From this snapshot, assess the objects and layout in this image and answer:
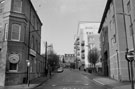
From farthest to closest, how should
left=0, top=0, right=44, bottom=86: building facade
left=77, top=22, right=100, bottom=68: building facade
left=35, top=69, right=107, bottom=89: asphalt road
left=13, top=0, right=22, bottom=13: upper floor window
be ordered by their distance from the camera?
1. left=77, top=22, right=100, bottom=68: building facade
2. left=13, top=0, right=22, bottom=13: upper floor window
3. left=0, top=0, right=44, bottom=86: building facade
4. left=35, top=69, right=107, bottom=89: asphalt road

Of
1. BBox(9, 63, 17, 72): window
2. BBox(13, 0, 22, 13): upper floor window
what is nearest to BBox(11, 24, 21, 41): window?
BBox(13, 0, 22, 13): upper floor window

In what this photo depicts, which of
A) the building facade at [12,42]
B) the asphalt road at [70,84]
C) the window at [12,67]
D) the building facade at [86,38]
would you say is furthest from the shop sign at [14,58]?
the building facade at [86,38]

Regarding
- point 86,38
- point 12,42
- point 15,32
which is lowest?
point 12,42

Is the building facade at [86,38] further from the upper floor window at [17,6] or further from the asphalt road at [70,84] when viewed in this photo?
the upper floor window at [17,6]

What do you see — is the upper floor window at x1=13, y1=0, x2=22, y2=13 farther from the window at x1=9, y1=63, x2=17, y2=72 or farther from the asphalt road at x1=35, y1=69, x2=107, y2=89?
the asphalt road at x1=35, y1=69, x2=107, y2=89

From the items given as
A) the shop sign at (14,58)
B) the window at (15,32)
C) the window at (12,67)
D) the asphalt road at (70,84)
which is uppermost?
the window at (15,32)

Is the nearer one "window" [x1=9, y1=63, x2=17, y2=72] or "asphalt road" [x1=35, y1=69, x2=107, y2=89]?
"asphalt road" [x1=35, y1=69, x2=107, y2=89]

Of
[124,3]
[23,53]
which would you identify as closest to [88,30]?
[124,3]

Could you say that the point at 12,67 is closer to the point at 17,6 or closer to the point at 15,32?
→ the point at 15,32

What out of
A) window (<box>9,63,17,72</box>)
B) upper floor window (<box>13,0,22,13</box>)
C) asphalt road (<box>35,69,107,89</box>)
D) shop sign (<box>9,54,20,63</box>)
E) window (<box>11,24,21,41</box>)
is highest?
upper floor window (<box>13,0,22,13</box>)

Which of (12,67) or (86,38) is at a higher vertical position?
(86,38)

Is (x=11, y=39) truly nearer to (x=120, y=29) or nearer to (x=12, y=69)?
(x=12, y=69)

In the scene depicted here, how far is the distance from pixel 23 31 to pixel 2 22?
2.96 meters

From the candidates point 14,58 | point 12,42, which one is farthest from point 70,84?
point 12,42
